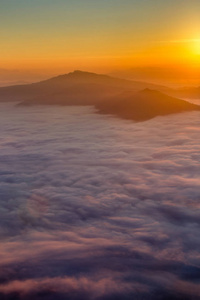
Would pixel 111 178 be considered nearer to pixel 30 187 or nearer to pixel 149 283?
pixel 30 187

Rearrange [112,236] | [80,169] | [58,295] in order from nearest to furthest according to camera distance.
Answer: [58,295] → [112,236] → [80,169]

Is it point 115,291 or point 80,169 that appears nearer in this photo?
point 115,291

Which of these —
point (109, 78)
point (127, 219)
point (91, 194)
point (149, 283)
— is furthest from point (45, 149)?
point (109, 78)

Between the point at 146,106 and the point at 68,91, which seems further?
the point at 68,91

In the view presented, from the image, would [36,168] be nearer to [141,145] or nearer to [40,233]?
[40,233]

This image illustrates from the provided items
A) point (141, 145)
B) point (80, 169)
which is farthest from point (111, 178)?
point (141, 145)

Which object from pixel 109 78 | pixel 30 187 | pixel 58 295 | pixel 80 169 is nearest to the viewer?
pixel 58 295
